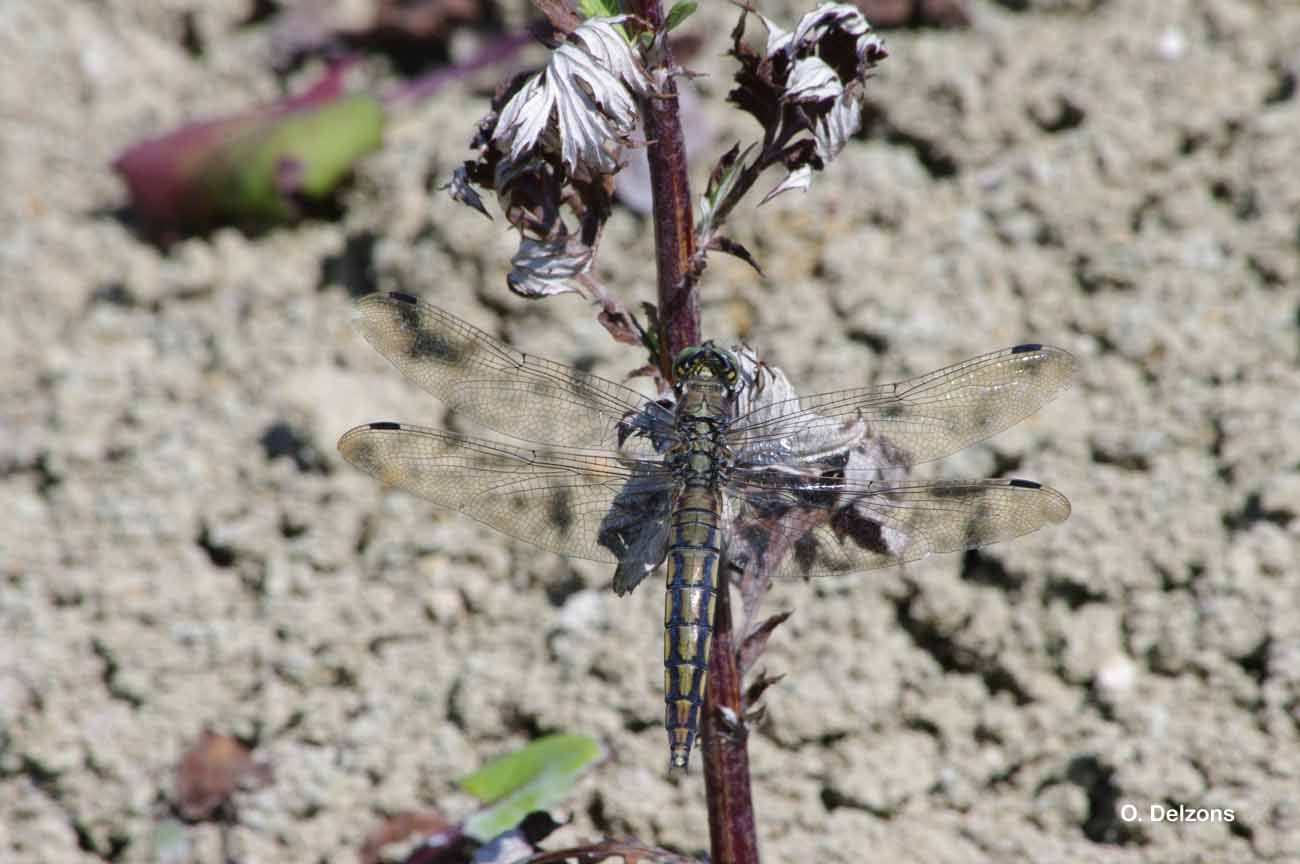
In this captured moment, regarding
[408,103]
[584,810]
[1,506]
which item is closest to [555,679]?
[584,810]

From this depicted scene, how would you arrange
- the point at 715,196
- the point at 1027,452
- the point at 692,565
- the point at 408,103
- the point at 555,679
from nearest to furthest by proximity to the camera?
1. the point at 715,196
2. the point at 692,565
3. the point at 555,679
4. the point at 1027,452
5. the point at 408,103

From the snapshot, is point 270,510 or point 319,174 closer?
point 270,510

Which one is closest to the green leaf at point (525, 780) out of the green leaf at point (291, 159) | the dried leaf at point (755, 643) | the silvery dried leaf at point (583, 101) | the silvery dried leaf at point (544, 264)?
the dried leaf at point (755, 643)

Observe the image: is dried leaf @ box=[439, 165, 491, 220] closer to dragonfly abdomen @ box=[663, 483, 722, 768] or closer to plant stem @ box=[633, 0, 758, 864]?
plant stem @ box=[633, 0, 758, 864]

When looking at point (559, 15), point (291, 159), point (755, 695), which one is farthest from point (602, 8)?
point (291, 159)

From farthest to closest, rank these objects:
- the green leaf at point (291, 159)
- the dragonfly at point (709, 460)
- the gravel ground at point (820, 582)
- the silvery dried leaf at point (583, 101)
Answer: the green leaf at point (291, 159) < the gravel ground at point (820, 582) < the dragonfly at point (709, 460) < the silvery dried leaf at point (583, 101)

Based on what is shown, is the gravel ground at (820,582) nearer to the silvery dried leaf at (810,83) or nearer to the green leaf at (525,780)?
the green leaf at (525,780)

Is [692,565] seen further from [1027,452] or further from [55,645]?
[55,645]
